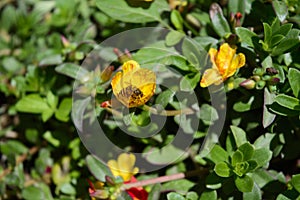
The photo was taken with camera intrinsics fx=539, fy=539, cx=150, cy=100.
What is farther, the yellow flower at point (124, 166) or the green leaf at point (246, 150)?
the yellow flower at point (124, 166)

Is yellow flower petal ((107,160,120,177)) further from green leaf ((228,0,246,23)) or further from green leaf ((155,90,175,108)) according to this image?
green leaf ((228,0,246,23))

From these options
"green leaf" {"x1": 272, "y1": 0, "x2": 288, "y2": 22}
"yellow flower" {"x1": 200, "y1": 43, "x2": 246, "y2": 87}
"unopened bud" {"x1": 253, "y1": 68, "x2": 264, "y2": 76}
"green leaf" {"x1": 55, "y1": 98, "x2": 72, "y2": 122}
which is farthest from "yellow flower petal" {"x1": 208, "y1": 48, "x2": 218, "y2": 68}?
"green leaf" {"x1": 55, "y1": 98, "x2": 72, "y2": 122}

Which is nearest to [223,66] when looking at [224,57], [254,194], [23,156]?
[224,57]

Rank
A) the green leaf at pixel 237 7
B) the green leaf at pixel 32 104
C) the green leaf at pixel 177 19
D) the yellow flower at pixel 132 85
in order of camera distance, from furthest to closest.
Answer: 1. the green leaf at pixel 32 104
2. the green leaf at pixel 177 19
3. the green leaf at pixel 237 7
4. the yellow flower at pixel 132 85

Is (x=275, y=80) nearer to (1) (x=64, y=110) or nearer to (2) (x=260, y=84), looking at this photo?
(2) (x=260, y=84)

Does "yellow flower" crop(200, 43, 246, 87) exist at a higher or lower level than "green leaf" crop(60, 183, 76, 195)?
higher

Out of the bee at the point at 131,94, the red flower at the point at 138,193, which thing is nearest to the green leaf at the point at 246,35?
the bee at the point at 131,94

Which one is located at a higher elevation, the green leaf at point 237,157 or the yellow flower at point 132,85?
the yellow flower at point 132,85

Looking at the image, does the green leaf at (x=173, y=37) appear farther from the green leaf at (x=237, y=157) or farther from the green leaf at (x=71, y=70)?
the green leaf at (x=237, y=157)

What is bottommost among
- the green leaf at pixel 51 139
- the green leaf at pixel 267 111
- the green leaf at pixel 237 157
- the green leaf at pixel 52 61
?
the green leaf at pixel 51 139
